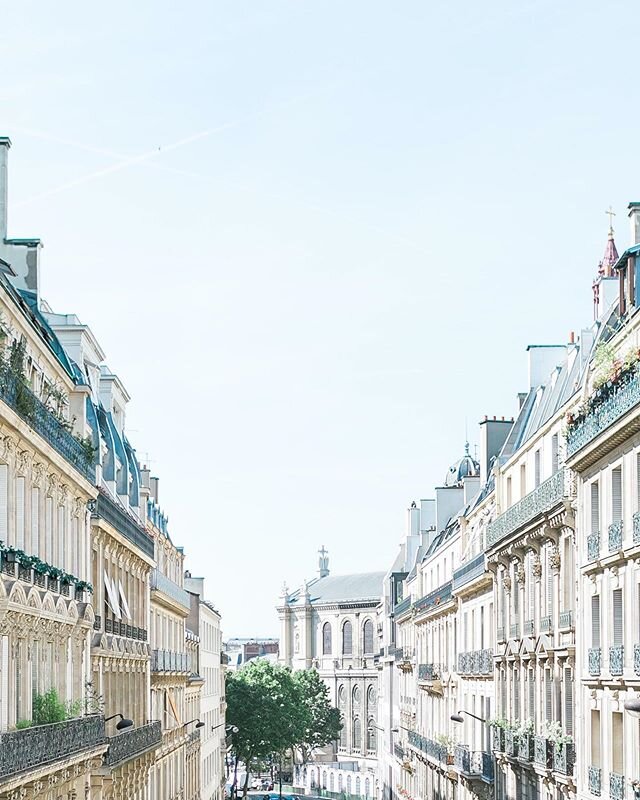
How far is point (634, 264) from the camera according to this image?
33.1 metres

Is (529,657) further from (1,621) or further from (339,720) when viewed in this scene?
(339,720)

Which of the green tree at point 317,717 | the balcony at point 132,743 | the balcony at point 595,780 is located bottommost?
the green tree at point 317,717

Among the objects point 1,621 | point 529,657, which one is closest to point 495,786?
point 529,657

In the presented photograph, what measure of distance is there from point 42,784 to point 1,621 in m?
4.86

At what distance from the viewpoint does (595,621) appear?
33.2 m

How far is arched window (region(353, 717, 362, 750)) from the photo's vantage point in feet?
566

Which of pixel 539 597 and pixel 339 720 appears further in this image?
pixel 339 720

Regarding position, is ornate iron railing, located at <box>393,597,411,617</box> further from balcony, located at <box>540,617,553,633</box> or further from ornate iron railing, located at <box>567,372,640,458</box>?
ornate iron railing, located at <box>567,372,640,458</box>

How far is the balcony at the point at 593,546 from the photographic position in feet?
107

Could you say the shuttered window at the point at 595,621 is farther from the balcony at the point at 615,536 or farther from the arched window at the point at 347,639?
the arched window at the point at 347,639

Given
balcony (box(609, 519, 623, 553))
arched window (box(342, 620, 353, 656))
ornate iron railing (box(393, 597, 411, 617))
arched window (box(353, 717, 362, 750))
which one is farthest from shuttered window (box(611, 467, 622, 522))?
arched window (box(342, 620, 353, 656))

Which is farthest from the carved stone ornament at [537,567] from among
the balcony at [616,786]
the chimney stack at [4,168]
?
the chimney stack at [4,168]

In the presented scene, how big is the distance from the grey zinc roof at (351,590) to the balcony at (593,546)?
484 feet

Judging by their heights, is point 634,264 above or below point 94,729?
above
